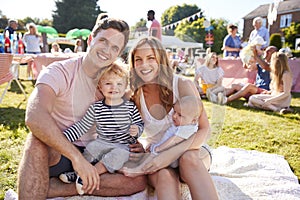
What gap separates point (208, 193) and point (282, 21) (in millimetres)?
28106

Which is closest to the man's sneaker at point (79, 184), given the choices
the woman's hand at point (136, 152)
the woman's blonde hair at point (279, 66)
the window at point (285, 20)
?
the woman's hand at point (136, 152)

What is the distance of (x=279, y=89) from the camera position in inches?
177

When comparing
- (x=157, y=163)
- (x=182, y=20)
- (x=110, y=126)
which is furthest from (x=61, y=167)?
(x=182, y=20)

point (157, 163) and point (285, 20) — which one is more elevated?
point (285, 20)

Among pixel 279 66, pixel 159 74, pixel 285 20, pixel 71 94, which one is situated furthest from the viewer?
pixel 285 20

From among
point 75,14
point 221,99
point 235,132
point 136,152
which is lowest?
point 235,132

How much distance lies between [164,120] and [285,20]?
2763cm

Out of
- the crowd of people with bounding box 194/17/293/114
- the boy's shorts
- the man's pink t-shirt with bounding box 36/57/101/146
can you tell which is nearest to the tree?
the crowd of people with bounding box 194/17/293/114

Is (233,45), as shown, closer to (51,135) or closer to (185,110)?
(185,110)

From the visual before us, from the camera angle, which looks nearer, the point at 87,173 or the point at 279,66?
the point at 87,173

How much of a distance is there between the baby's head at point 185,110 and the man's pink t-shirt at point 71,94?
0.47 metres

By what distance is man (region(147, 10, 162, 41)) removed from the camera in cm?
148

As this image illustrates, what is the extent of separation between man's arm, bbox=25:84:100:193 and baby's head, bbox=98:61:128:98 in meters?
0.30

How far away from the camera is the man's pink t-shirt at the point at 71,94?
1.62m
